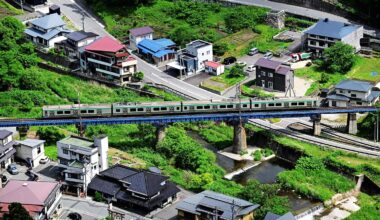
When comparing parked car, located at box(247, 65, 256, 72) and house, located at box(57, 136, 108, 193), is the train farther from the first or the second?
parked car, located at box(247, 65, 256, 72)

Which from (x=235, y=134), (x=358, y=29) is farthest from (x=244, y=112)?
(x=358, y=29)

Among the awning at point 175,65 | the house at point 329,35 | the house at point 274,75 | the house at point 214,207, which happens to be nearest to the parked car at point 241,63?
the house at point 274,75

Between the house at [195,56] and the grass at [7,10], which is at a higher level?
the grass at [7,10]

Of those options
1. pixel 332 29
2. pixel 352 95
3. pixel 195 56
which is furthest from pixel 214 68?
pixel 352 95

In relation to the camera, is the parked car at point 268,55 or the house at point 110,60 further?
the parked car at point 268,55

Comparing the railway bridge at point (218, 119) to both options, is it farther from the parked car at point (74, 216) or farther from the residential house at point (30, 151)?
the parked car at point (74, 216)

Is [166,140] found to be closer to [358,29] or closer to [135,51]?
[135,51]
